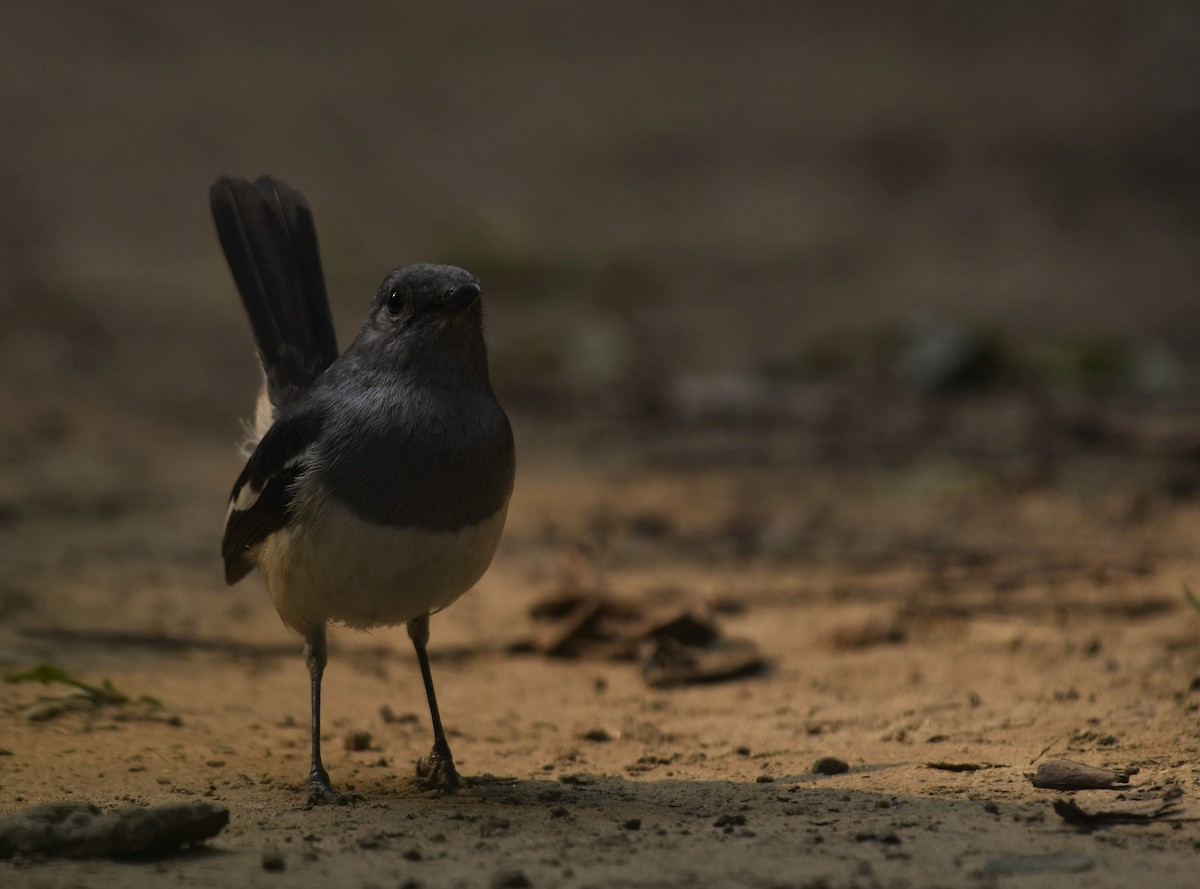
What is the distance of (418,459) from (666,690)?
1.93 metres

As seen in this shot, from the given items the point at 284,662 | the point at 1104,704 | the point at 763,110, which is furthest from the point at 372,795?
the point at 763,110

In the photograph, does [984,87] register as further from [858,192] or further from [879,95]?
[858,192]

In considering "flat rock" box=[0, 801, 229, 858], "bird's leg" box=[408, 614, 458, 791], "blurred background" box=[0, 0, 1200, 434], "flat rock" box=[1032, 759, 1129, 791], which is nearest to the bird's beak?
"bird's leg" box=[408, 614, 458, 791]

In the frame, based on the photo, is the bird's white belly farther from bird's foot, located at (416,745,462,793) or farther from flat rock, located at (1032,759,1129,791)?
flat rock, located at (1032,759,1129,791)

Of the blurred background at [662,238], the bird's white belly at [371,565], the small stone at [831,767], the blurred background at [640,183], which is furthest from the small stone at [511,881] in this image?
the blurred background at [640,183]

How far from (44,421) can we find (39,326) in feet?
8.07

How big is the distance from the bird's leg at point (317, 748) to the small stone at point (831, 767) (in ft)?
4.54

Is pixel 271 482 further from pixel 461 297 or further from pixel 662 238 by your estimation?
pixel 662 238

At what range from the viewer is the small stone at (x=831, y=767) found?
4.28 meters

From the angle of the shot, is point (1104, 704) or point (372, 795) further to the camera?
point (1104, 704)

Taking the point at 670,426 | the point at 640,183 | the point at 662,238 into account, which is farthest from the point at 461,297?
the point at 640,183

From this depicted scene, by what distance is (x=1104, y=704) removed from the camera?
4742mm

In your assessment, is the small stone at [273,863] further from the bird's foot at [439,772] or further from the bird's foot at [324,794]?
the bird's foot at [439,772]

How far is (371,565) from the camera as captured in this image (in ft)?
13.6
